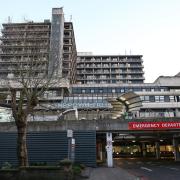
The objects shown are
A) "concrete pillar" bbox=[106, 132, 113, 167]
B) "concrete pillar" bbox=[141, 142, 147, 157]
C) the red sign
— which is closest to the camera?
"concrete pillar" bbox=[106, 132, 113, 167]

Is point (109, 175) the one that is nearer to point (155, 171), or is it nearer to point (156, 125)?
point (155, 171)

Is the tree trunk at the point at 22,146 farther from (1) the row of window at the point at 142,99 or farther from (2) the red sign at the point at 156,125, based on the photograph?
(1) the row of window at the point at 142,99

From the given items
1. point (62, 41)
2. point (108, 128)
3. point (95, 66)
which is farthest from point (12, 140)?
point (95, 66)

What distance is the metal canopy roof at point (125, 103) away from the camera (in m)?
40.3

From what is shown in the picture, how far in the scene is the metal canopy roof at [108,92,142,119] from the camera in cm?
4031

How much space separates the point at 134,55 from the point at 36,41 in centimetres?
9657

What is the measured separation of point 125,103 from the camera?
136 ft

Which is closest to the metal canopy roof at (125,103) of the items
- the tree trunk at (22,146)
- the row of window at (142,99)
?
the tree trunk at (22,146)

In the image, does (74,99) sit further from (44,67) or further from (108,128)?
(44,67)

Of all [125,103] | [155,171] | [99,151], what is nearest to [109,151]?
[155,171]

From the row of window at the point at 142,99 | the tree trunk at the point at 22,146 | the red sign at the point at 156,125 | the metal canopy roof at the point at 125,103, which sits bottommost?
the tree trunk at the point at 22,146

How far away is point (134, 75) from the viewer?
116 metres

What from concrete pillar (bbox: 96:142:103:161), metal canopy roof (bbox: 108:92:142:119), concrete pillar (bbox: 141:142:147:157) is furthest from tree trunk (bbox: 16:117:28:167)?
concrete pillar (bbox: 141:142:147:157)

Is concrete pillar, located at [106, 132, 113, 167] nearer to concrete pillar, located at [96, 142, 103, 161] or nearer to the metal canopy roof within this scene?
the metal canopy roof
